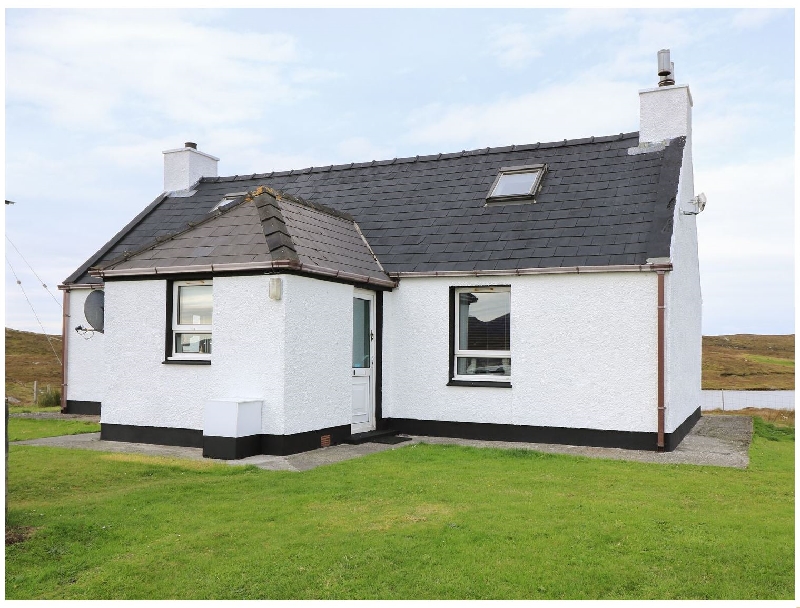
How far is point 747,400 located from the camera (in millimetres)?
29328

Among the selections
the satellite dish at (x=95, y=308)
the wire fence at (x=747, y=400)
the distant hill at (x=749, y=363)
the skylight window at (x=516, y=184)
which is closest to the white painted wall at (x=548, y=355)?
the skylight window at (x=516, y=184)

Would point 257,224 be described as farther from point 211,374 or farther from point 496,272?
point 496,272

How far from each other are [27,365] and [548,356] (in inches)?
1353

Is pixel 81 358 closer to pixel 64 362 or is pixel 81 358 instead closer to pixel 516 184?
pixel 64 362

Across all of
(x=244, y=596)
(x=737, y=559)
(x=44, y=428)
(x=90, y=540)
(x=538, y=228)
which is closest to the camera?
(x=244, y=596)

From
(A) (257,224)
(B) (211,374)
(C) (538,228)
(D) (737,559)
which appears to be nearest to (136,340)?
(B) (211,374)

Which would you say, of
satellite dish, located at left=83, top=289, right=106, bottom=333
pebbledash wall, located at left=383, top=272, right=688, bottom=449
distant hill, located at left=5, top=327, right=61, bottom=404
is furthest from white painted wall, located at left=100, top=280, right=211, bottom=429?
distant hill, located at left=5, top=327, right=61, bottom=404

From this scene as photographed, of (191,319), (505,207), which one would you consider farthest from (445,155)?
(191,319)

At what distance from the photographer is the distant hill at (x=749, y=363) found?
39562 millimetres

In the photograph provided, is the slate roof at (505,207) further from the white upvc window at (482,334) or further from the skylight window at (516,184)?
the white upvc window at (482,334)

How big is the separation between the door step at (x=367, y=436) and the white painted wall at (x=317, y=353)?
306 mm

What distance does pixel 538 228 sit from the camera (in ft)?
42.5

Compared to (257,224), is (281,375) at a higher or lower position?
lower

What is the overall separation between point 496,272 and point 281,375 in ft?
13.5
